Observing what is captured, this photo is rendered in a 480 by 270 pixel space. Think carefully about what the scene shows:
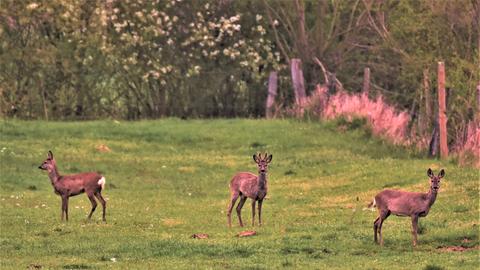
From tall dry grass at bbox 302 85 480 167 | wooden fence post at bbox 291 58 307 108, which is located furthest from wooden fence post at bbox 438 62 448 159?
wooden fence post at bbox 291 58 307 108

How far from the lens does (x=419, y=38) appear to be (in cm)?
3416

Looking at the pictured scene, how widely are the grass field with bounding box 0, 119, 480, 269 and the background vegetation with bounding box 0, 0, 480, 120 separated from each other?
5.62 m

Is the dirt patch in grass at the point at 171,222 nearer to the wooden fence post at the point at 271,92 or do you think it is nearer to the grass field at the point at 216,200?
the grass field at the point at 216,200

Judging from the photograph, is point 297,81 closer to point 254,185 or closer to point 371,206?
point 371,206

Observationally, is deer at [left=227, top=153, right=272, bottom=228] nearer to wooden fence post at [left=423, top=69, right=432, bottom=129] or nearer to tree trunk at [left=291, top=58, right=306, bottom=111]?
wooden fence post at [left=423, top=69, right=432, bottom=129]

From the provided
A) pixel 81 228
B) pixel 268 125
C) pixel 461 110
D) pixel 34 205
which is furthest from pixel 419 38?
pixel 81 228

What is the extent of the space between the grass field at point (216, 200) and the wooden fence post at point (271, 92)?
466cm

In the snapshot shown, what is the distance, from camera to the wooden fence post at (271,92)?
46875 millimetres

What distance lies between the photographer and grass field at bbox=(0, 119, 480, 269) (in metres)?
16.6

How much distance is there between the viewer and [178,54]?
48.9 m

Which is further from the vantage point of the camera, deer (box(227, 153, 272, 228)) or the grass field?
deer (box(227, 153, 272, 228))

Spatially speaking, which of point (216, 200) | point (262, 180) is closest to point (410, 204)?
point (262, 180)

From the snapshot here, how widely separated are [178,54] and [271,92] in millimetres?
4809

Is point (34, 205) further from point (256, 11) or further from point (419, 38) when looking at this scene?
point (256, 11)
